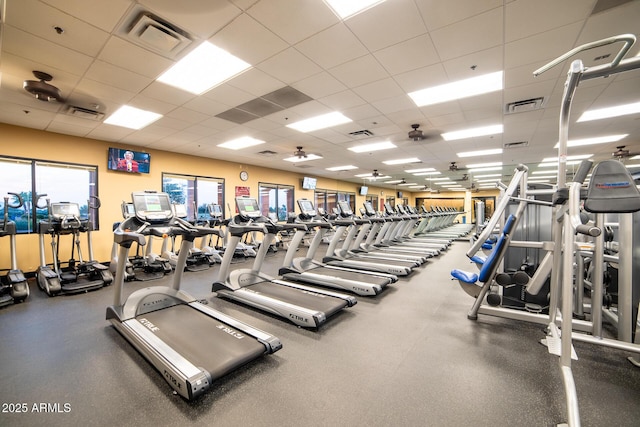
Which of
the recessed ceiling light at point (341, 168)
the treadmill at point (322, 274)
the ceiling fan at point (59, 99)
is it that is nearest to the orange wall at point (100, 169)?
the ceiling fan at point (59, 99)

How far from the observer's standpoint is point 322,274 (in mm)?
4445

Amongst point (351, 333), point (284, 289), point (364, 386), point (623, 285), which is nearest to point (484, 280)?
point (623, 285)

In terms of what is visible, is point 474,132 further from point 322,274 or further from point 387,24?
point 322,274

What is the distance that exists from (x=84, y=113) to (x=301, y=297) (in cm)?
464

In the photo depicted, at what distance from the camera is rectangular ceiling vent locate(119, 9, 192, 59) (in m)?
2.40

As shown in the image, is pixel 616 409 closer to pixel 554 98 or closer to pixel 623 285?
pixel 623 285

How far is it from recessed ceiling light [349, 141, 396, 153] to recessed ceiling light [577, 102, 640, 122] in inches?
144

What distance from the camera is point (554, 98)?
4066mm

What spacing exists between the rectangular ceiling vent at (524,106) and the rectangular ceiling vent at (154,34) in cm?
481

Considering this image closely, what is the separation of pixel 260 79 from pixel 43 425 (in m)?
3.72

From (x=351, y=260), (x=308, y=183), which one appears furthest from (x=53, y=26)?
(x=308, y=183)

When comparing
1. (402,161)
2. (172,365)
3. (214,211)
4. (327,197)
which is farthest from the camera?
(327,197)

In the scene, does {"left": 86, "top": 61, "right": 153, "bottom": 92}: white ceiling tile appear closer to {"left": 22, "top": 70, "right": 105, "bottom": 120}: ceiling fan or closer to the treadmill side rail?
{"left": 22, "top": 70, "right": 105, "bottom": 120}: ceiling fan

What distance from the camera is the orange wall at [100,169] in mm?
5039
